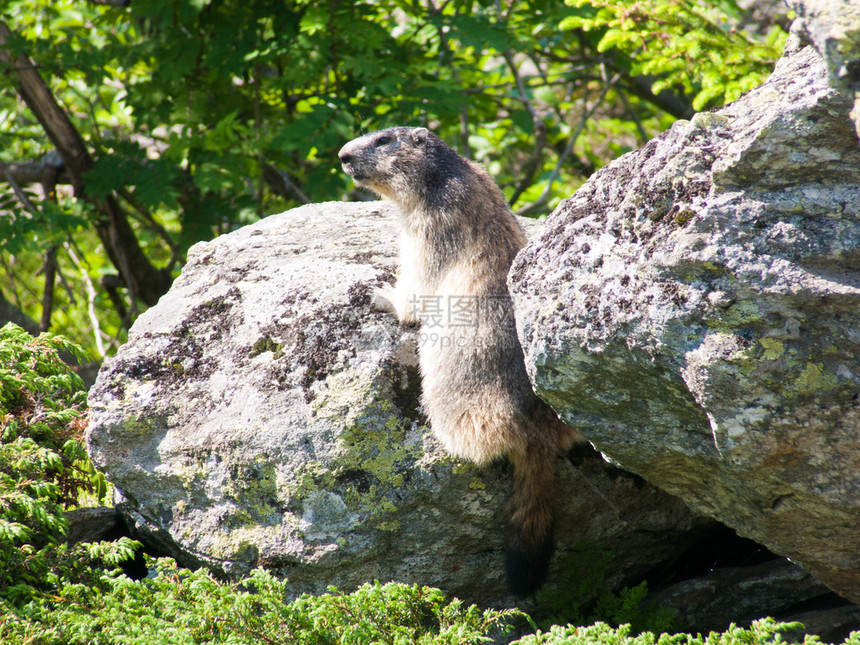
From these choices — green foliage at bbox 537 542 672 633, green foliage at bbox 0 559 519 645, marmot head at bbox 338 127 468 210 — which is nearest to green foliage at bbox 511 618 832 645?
green foliage at bbox 0 559 519 645

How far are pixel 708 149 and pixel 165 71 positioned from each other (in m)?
6.05

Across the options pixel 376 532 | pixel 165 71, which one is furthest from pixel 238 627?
pixel 165 71

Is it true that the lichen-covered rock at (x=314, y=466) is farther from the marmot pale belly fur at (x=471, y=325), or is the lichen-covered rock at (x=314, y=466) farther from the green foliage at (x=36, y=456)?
the green foliage at (x=36, y=456)

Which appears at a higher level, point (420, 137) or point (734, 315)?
point (420, 137)

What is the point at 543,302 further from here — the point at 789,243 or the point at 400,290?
the point at 400,290

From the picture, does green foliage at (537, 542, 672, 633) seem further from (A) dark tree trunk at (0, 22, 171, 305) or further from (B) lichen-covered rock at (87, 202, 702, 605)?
(A) dark tree trunk at (0, 22, 171, 305)

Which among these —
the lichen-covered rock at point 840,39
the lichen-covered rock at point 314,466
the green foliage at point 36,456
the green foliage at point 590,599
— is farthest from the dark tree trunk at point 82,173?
the lichen-covered rock at point 840,39

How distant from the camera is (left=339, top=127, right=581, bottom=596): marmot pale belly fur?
3887mm

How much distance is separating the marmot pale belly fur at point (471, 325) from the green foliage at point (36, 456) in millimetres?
2155

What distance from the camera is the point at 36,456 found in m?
4.22

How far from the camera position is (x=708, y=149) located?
2855mm

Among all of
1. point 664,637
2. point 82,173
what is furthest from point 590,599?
point 82,173

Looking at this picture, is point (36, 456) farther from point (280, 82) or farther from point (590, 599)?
point (280, 82)

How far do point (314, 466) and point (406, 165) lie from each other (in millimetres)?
2150
